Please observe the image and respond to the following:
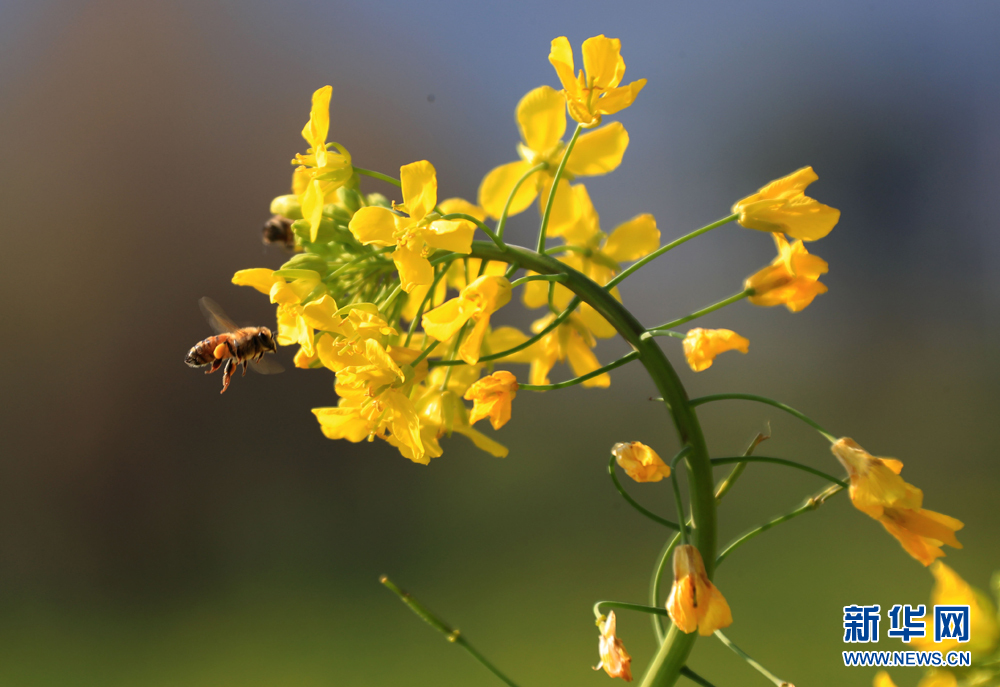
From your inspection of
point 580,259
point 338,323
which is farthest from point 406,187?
point 580,259

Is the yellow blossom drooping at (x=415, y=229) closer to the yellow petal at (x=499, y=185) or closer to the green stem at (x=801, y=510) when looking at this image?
the yellow petal at (x=499, y=185)

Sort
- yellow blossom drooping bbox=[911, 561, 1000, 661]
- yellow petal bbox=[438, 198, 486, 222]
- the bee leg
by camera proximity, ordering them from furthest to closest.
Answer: the bee leg
yellow petal bbox=[438, 198, 486, 222]
yellow blossom drooping bbox=[911, 561, 1000, 661]

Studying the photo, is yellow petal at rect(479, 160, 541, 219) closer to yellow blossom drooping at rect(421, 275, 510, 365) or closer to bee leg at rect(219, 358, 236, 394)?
yellow blossom drooping at rect(421, 275, 510, 365)

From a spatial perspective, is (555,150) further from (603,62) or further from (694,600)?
(694,600)

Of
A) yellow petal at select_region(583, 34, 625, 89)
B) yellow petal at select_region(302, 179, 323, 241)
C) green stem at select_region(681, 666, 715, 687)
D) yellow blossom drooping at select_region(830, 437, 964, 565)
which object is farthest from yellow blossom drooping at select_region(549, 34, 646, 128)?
green stem at select_region(681, 666, 715, 687)

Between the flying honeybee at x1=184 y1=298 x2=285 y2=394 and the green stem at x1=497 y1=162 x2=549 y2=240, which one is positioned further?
the flying honeybee at x1=184 y1=298 x2=285 y2=394

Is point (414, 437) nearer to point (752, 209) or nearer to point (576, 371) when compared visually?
point (576, 371)

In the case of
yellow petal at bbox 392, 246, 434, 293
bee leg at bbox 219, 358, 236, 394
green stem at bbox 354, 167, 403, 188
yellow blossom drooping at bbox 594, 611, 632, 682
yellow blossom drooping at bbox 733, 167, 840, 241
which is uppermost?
yellow blossom drooping at bbox 733, 167, 840, 241

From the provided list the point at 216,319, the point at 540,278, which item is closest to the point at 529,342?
the point at 540,278
